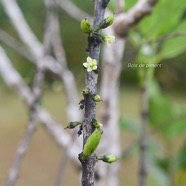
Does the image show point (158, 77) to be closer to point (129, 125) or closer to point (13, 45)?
point (129, 125)

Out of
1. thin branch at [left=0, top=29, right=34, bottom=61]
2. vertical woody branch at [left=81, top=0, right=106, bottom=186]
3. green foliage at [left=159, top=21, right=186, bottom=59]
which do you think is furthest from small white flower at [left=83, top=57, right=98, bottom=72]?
thin branch at [left=0, top=29, right=34, bottom=61]

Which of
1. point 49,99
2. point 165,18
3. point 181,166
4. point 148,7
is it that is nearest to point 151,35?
point 165,18

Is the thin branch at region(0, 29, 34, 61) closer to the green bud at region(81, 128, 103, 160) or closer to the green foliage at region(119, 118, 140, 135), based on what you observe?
the green foliage at region(119, 118, 140, 135)

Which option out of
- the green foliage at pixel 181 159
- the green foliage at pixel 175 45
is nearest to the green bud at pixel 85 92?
the green foliage at pixel 175 45

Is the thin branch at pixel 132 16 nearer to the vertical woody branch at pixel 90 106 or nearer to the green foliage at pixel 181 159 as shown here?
the vertical woody branch at pixel 90 106

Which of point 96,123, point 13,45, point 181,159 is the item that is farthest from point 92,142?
point 181,159

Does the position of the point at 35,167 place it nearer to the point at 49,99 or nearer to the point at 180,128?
the point at 49,99
